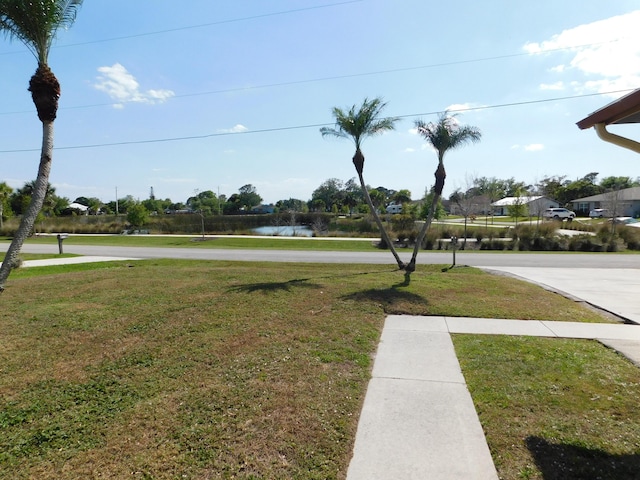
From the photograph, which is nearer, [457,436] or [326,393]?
[457,436]

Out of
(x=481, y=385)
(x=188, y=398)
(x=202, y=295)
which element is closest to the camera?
(x=188, y=398)

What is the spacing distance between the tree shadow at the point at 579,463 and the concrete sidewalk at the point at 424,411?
39 cm

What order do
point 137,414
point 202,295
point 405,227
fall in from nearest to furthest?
point 137,414 → point 202,295 → point 405,227

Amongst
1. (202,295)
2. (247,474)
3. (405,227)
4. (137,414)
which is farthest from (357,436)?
(405,227)

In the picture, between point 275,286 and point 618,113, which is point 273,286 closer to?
point 275,286

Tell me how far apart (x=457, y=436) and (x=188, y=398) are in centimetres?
253

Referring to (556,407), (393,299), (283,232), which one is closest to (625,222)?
(283,232)

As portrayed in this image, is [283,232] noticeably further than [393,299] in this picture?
Yes

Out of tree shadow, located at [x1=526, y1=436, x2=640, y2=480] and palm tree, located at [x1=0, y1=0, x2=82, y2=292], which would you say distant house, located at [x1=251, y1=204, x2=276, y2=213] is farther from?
tree shadow, located at [x1=526, y1=436, x2=640, y2=480]

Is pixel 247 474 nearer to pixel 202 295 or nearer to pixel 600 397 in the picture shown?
pixel 600 397

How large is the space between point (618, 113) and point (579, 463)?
2903 millimetres

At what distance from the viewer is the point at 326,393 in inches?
147

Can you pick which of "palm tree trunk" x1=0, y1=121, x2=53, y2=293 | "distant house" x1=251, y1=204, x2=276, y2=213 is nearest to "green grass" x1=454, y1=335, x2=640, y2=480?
"palm tree trunk" x1=0, y1=121, x2=53, y2=293

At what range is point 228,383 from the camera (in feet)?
12.8
